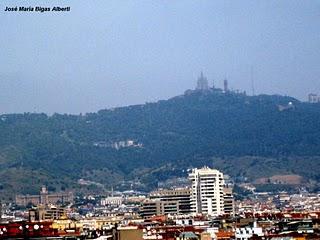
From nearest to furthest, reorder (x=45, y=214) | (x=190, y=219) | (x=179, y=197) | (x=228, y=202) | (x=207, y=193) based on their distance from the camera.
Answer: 1. (x=190, y=219)
2. (x=45, y=214)
3. (x=207, y=193)
4. (x=228, y=202)
5. (x=179, y=197)

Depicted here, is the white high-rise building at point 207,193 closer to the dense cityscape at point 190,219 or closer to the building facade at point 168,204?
the dense cityscape at point 190,219

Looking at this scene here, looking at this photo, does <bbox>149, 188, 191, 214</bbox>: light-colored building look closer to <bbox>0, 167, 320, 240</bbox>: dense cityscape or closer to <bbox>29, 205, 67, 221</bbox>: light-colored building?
<bbox>0, 167, 320, 240</bbox>: dense cityscape

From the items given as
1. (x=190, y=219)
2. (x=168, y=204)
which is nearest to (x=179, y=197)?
(x=168, y=204)

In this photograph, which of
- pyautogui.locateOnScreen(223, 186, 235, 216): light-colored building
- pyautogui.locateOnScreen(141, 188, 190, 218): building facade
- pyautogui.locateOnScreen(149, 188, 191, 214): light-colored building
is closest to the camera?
pyautogui.locateOnScreen(223, 186, 235, 216): light-colored building

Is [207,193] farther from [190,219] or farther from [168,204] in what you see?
[190,219]

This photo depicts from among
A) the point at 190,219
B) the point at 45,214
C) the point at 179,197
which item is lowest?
the point at 190,219

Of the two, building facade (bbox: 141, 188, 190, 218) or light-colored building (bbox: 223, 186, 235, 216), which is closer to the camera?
light-colored building (bbox: 223, 186, 235, 216)

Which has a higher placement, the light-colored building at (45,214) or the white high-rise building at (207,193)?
the white high-rise building at (207,193)

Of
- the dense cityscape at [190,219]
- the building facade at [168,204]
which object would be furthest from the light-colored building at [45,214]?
the building facade at [168,204]

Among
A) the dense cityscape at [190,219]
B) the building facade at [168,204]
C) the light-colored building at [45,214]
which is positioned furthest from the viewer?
the building facade at [168,204]

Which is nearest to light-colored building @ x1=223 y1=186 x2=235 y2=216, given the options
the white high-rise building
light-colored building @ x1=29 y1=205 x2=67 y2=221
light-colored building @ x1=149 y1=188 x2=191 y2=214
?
the white high-rise building
